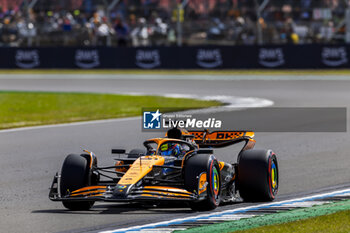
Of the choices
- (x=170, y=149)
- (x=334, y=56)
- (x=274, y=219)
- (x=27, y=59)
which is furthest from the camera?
(x=27, y=59)

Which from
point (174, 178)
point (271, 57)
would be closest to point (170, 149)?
point (174, 178)

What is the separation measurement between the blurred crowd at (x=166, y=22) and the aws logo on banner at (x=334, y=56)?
0.92 m

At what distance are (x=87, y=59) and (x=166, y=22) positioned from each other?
12.4ft

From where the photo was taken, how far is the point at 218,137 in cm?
836

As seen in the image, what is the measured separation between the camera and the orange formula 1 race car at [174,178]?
6805mm

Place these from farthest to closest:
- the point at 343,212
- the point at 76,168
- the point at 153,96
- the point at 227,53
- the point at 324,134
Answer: the point at 227,53
the point at 153,96
the point at 324,134
the point at 76,168
the point at 343,212

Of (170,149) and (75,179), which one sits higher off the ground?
(170,149)

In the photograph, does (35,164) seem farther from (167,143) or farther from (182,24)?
(182,24)

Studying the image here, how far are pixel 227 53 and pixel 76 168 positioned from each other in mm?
25178

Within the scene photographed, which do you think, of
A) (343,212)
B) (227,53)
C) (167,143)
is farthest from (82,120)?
(227,53)

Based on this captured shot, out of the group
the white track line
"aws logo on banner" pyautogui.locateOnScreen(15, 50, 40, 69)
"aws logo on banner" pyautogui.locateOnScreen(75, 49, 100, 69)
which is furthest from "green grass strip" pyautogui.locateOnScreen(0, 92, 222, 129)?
"aws logo on banner" pyautogui.locateOnScreen(15, 50, 40, 69)

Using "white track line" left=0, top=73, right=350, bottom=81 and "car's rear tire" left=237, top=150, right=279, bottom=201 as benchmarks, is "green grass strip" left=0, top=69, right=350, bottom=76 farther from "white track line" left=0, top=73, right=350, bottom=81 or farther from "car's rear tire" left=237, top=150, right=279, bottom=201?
"car's rear tire" left=237, top=150, right=279, bottom=201

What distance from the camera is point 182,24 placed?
33500mm

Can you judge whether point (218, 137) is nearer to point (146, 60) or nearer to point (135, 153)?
point (135, 153)
